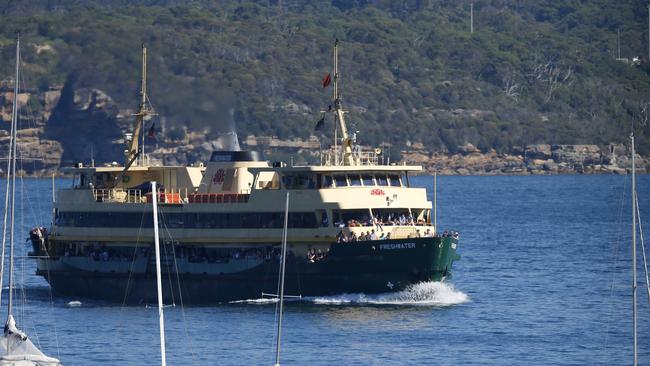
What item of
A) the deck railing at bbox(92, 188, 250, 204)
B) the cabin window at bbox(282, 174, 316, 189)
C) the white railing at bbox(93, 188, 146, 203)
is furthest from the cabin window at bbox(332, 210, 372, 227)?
the white railing at bbox(93, 188, 146, 203)

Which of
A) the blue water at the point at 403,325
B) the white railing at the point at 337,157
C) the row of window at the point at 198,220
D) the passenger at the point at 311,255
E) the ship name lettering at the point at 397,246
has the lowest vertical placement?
the blue water at the point at 403,325

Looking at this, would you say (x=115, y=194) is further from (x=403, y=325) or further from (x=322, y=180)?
(x=403, y=325)

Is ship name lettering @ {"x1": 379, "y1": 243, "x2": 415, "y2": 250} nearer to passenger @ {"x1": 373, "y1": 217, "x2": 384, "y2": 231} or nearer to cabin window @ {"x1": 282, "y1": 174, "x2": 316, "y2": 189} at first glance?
passenger @ {"x1": 373, "y1": 217, "x2": 384, "y2": 231}

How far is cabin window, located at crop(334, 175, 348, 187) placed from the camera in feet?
213

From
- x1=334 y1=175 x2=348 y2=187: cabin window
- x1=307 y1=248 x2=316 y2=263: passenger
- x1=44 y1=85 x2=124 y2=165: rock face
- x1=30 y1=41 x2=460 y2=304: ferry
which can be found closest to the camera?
x1=30 y1=41 x2=460 y2=304: ferry

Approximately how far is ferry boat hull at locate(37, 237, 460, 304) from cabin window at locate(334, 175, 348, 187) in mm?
2703

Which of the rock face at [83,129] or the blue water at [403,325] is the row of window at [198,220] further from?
the rock face at [83,129]

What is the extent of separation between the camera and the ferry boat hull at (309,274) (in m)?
62.8

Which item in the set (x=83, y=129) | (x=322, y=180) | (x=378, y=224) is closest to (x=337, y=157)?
(x=322, y=180)

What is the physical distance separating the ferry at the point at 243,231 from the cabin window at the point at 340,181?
37mm

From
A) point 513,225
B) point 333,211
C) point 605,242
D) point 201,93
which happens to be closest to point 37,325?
point 333,211

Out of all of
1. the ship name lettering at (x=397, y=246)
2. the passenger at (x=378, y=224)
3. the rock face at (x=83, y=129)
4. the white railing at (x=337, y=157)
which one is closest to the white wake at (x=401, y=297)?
the ship name lettering at (x=397, y=246)

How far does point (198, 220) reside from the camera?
66.4 metres

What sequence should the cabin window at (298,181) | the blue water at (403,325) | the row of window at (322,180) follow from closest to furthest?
the blue water at (403,325), the row of window at (322,180), the cabin window at (298,181)
